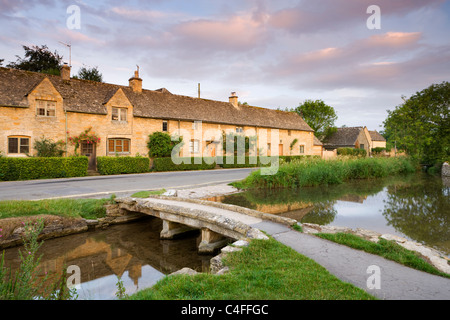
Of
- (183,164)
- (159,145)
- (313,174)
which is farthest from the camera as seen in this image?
(183,164)

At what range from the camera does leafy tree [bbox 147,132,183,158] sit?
2302 cm

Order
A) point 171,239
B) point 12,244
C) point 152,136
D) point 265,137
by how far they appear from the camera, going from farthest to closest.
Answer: point 265,137
point 152,136
point 171,239
point 12,244

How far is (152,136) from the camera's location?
75.8ft

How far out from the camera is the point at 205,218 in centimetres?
723

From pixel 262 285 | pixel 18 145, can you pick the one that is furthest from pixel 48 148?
pixel 262 285

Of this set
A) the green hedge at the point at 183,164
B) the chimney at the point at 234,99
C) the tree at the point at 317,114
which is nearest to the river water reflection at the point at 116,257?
the green hedge at the point at 183,164

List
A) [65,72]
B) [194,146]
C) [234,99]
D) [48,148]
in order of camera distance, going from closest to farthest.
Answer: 1. [48,148]
2. [65,72]
3. [194,146]
4. [234,99]

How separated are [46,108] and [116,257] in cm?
1679

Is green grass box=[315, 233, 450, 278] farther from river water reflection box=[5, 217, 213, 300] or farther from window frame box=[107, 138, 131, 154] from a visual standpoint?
window frame box=[107, 138, 131, 154]

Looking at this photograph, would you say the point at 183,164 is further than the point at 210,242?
Yes

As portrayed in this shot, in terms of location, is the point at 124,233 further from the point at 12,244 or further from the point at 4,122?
the point at 4,122

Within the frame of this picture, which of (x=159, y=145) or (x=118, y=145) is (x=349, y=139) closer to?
(x=159, y=145)

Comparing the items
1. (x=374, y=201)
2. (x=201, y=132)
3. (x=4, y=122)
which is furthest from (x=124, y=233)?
(x=201, y=132)
